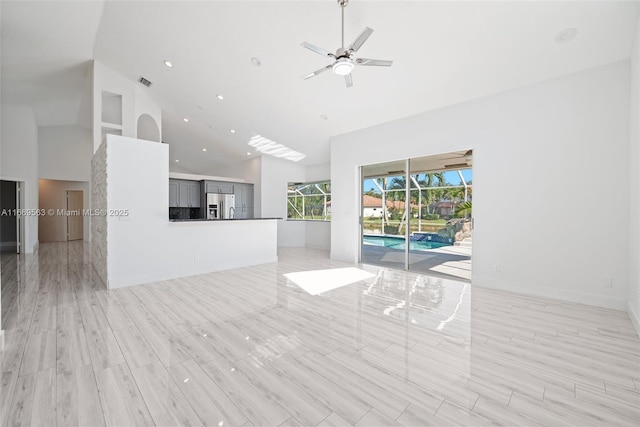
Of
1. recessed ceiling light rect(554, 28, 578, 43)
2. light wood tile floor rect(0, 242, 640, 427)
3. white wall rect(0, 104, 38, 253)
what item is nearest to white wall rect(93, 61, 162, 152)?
light wood tile floor rect(0, 242, 640, 427)

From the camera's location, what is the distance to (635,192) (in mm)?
2926

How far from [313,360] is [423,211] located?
13.5 ft

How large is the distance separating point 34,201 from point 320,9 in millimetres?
9237

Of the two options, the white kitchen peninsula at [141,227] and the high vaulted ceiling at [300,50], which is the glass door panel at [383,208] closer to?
the high vaulted ceiling at [300,50]

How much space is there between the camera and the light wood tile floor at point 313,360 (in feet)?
5.22

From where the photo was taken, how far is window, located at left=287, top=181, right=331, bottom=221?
8719mm

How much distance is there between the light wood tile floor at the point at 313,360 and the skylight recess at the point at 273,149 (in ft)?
15.9

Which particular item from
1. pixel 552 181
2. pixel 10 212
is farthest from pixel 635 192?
pixel 10 212

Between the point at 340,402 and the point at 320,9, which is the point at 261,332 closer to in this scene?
the point at 340,402

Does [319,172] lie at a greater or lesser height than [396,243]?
greater

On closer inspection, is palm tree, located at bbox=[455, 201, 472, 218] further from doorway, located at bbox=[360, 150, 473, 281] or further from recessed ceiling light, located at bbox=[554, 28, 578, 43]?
recessed ceiling light, located at bbox=[554, 28, 578, 43]

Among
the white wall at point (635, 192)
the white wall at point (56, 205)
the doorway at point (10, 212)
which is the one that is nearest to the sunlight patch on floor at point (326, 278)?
the white wall at point (635, 192)

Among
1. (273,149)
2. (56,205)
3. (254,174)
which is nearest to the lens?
(273,149)

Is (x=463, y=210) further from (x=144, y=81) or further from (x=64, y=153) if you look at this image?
(x=64, y=153)
